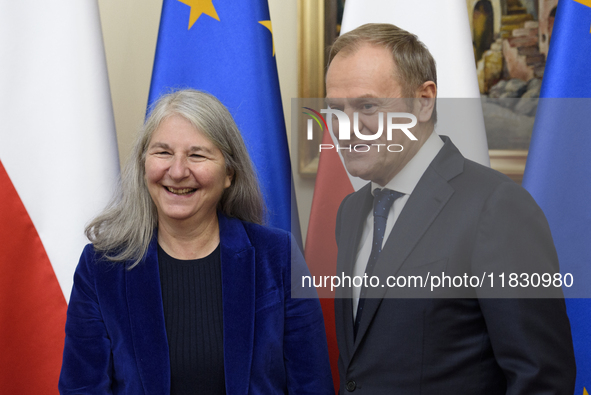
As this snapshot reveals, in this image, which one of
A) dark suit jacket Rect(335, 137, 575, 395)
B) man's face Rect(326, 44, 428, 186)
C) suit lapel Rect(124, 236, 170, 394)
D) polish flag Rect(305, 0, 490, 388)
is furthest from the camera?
polish flag Rect(305, 0, 490, 388)

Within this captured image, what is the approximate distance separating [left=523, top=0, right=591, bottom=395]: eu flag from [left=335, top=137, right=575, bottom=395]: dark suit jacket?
566 millimetres

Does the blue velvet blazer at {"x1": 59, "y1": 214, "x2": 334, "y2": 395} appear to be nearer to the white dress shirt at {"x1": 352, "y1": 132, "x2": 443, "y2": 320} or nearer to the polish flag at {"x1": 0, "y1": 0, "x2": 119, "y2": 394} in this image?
the white dress shirt at {"x1": 352, "y1": 132, "x2": 443, "y2": 320}

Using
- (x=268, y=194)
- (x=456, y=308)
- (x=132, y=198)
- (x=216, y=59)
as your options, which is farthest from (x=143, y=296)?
(x=216, y=59)

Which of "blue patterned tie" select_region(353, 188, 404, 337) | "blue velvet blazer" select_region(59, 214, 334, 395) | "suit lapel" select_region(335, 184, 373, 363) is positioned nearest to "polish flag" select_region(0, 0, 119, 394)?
"blue velvet blazer" select_region(59, 214, 334, 395)

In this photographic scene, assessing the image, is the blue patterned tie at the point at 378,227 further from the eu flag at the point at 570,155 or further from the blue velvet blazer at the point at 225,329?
the eu flag at the point at 570,155

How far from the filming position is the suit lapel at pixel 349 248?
1.08 meters

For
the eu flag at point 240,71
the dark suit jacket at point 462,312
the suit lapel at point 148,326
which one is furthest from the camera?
the eu flag at point 240,71

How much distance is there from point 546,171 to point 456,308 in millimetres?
738

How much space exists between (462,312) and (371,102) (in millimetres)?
453

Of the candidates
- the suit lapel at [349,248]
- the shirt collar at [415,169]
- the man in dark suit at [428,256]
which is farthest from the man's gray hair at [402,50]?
the suit lapel at [349,248]

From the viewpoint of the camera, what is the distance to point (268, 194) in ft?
5.67

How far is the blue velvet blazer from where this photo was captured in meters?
1.23

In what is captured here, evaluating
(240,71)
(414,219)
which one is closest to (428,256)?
(414,219)

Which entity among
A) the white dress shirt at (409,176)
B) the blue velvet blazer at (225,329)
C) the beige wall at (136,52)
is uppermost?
the beige wall at (136,52)
